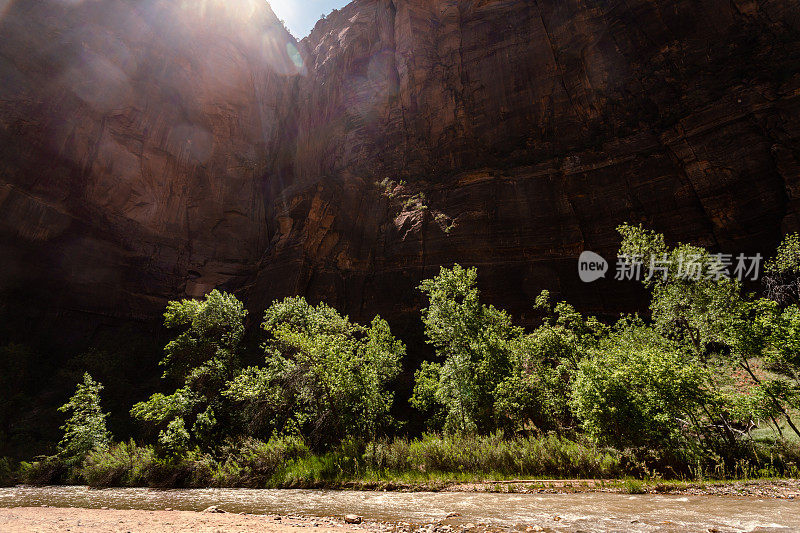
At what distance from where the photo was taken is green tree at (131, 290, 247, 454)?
17922 millimetres

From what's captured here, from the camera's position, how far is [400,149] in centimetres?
3903

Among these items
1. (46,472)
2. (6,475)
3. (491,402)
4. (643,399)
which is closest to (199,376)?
(46,472)

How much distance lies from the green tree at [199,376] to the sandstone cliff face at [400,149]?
12.4 m

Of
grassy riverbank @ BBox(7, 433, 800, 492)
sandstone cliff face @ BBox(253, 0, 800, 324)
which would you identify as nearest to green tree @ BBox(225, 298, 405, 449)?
grassy riverbank @ BBox(7, 433, 800, 492)

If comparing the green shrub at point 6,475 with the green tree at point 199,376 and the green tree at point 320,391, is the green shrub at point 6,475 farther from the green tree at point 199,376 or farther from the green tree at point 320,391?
the green tree at point 320,391

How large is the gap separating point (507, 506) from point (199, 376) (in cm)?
1798

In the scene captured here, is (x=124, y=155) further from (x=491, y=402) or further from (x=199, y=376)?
(x=491, y=402)

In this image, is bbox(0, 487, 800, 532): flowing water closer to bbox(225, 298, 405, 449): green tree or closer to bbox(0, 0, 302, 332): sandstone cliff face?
bbox(225, 298, 405, 449): green tree

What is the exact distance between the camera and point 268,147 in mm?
52719

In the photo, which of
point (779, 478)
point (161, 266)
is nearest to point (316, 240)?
point (161, 266)

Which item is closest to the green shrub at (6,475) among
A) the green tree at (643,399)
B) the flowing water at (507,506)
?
the flowing water at (507,506)

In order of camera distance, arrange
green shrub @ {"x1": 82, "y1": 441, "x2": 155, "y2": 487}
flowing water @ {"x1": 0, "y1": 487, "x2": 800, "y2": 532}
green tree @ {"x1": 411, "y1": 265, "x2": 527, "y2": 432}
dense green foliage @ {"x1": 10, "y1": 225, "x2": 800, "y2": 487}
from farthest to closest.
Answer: green shrub @ {"x1": 82, "y1": 441, "x2": 155, "y2": 487} < green tree @ {"x1": 411, "y1": 265, "x2": 527, "y2": 432} < dense green foliage @ {"x1": 10, "y1": 225, "x2": 800, "y2": 487} < flowing water @ {"x1": 0, "y1": 487, "x2": 800, "y2": 532}

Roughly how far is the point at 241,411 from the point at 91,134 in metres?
37.5

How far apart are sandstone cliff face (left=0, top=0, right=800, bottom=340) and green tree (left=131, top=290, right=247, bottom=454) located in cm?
1239
